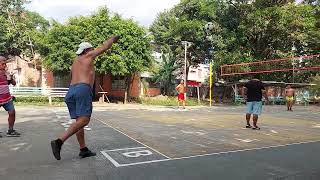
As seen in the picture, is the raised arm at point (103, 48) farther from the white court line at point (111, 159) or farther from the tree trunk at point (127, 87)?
the tree trunk at point (127, 87)

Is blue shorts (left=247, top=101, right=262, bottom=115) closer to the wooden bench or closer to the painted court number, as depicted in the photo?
the painted court number

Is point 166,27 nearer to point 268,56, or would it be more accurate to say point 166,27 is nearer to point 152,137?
point 268,56

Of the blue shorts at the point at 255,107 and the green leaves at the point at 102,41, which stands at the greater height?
the green leaves at the point at 102,41

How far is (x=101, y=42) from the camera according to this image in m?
26.2

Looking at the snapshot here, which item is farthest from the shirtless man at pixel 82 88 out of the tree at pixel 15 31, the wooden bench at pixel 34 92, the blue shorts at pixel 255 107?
the tree at pixel 15 31

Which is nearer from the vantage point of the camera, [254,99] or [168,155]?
[168,155]

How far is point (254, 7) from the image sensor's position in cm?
3369

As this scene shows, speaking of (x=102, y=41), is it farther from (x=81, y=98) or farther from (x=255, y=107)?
(x=81, y=98)

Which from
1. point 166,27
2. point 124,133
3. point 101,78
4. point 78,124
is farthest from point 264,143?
point 166,27

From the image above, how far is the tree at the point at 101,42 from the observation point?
25781 millimetres

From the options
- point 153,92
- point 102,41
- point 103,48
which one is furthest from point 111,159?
point 153,92

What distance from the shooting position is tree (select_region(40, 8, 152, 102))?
25.8 metres

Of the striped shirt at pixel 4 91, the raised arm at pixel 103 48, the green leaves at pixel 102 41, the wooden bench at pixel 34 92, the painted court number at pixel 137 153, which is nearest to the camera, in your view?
the raised arm at pixel 103 48

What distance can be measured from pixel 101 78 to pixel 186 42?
8.13 metres
